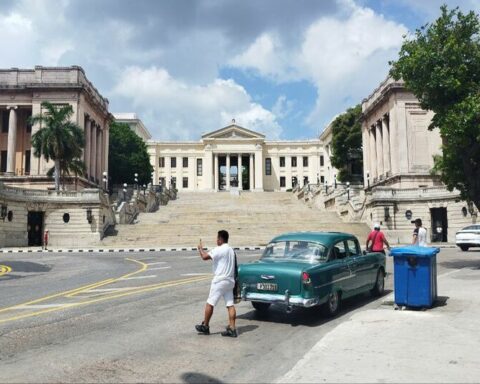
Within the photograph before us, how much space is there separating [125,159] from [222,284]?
6808 centimetres

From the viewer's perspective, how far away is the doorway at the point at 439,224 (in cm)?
3872

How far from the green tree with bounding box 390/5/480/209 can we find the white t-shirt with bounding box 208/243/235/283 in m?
12.0

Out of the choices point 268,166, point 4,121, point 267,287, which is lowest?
point 267,287

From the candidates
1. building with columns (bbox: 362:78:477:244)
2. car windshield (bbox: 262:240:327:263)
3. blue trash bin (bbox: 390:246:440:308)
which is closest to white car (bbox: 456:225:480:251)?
building with columns (bbox: 362:78:477:244)

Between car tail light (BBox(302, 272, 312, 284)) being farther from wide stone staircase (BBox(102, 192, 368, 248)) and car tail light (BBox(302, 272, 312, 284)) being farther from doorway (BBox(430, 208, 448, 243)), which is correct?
doorway (BBox(430, 208, 448, 243))

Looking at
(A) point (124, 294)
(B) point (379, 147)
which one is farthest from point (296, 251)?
(B) point (379, 147)

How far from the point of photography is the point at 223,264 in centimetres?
780

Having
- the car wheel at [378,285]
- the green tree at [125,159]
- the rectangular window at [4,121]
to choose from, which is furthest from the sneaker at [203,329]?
the green tree at [125,159]

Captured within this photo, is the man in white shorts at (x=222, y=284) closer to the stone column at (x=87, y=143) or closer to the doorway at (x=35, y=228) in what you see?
the doorway at (x=35, y=228)

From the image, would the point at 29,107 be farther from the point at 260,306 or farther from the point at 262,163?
the point at 262,163

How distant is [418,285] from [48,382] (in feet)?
22.4

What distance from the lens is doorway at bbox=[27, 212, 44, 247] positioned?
3800 centimetres

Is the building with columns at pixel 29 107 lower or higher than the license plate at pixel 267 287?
higher

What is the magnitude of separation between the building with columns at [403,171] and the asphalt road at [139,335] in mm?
21397
